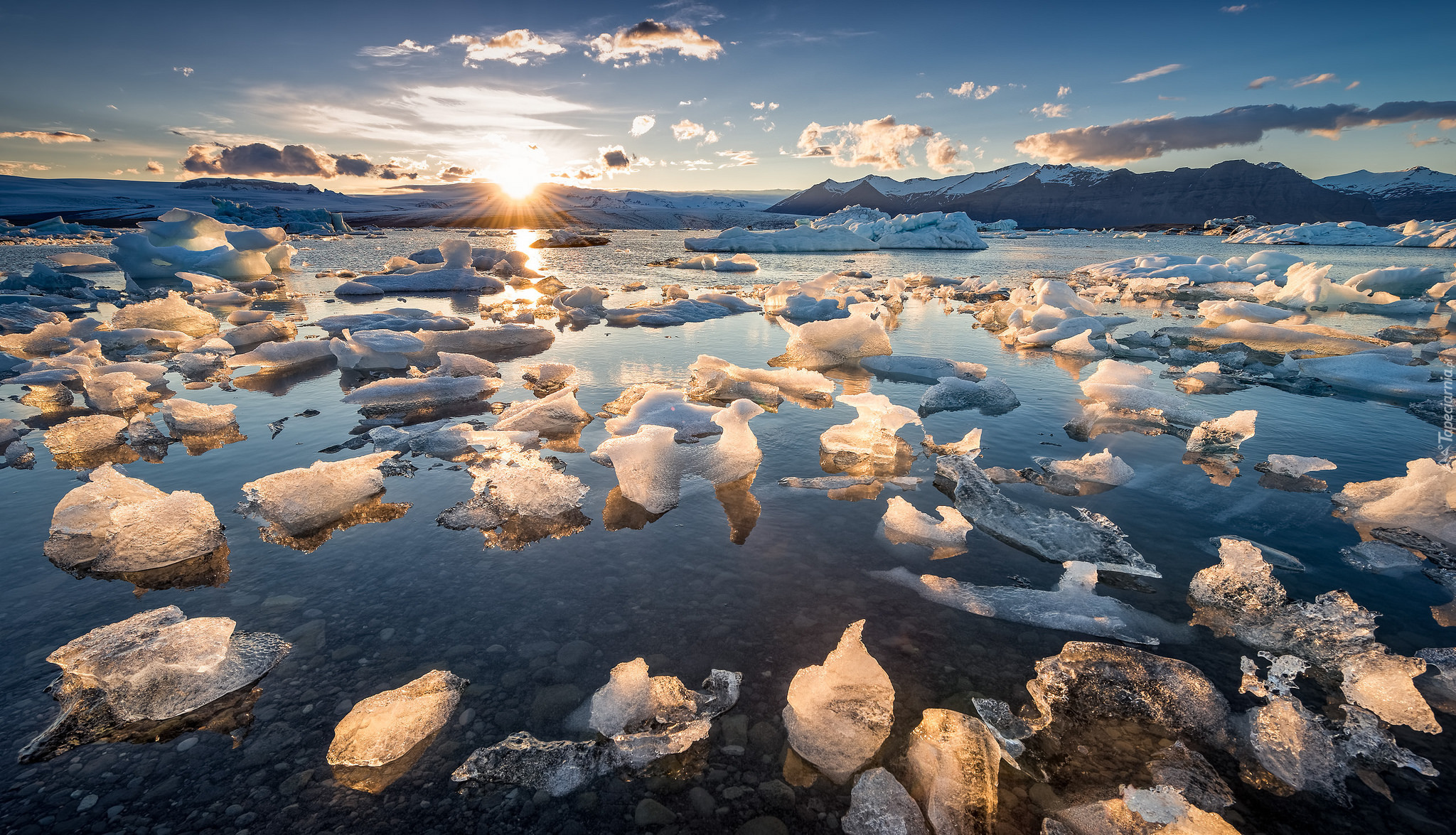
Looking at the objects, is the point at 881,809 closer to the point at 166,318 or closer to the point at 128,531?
the point at 128,531

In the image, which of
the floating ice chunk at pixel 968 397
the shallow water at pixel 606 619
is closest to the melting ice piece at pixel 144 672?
the shallow water at pixel 606 619

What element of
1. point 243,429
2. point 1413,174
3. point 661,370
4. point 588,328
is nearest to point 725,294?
point 588,328

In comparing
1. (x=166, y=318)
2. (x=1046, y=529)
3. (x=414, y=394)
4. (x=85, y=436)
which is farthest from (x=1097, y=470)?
(x=166, y=318)

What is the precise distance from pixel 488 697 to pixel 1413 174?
21704cm

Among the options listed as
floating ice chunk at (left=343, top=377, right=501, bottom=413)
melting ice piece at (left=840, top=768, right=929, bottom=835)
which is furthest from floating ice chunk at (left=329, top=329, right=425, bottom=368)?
melting ice piece at (left=840, top=768, right=929, bottom=835)

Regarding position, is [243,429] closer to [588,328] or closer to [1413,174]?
[588,328]

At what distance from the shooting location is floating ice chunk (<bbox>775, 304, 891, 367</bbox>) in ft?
26.2

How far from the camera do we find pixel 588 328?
11.0 m

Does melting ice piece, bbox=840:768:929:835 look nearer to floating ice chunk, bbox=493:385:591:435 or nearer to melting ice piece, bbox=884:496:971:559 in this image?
melting ice piece, bbox=884:496:971:559

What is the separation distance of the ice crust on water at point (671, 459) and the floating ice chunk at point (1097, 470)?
89.4 inches

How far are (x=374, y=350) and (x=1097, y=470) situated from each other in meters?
8.11

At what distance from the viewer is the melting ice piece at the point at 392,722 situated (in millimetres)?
1978

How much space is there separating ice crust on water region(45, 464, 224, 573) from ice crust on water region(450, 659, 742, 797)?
96.8 inches

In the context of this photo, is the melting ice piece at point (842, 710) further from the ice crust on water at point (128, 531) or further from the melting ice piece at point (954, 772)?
the ice crust on water at point (128, 531)
